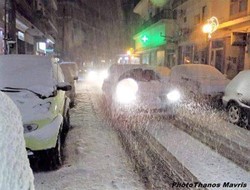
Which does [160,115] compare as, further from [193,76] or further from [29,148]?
[29,148]

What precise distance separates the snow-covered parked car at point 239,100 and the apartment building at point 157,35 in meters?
22.8

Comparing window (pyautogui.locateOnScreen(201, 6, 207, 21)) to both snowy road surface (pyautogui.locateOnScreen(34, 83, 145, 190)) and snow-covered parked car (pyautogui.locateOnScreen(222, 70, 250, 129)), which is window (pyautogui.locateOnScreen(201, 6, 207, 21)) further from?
snowy road surface (pyautogui.locateOnScreen(34, 83, 145, 190))

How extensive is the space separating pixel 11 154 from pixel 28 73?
4.91 meters

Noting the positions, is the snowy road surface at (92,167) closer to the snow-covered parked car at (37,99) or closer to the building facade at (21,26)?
the snow-covered parked car at (37,99)

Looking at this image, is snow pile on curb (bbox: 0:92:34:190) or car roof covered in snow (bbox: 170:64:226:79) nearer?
snow pile on curb (bbox: 0:92:34:190)

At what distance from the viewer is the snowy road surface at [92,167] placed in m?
4.69

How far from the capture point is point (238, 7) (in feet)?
63.6

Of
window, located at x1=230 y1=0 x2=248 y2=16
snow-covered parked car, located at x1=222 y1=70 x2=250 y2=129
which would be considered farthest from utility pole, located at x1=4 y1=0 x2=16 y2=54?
window, located at x1=230 y1=0 x2=248 y2=16

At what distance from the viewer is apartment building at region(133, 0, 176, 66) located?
3262cm

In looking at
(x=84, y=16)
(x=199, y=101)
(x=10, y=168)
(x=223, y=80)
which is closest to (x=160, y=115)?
(x=199, y=101)

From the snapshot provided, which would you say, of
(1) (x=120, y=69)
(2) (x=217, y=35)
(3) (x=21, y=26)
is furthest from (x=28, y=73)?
(3) (x=21, y=26)

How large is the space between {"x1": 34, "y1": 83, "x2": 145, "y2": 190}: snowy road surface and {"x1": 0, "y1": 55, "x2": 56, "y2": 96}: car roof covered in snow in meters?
1.34

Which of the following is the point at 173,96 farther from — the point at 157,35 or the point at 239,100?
the point at 157,35

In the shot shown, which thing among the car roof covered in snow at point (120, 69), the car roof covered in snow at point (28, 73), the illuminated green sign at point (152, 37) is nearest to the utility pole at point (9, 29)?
the car roof covered in snow at point (120, 69)
